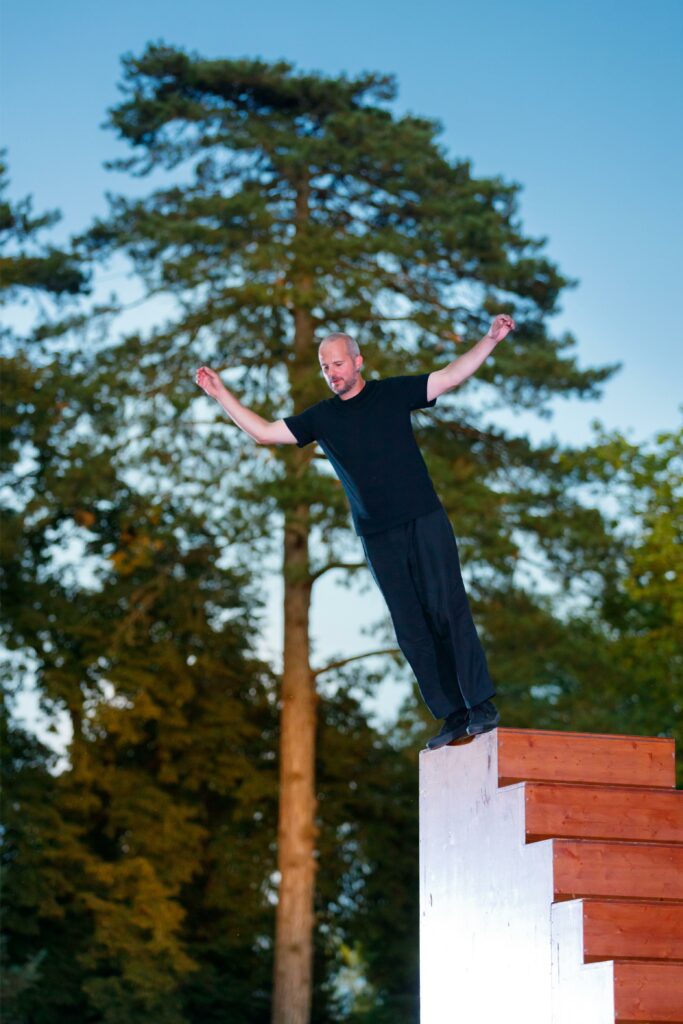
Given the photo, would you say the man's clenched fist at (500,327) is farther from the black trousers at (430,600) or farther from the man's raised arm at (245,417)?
the man's raised arm at (245,417)

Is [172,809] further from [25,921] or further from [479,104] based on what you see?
[479,104]

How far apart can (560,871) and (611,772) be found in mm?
588

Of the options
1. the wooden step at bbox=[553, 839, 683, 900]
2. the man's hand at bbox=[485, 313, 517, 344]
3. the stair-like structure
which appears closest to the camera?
the stair-like structure

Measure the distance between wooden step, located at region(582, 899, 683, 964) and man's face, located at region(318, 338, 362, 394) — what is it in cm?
178

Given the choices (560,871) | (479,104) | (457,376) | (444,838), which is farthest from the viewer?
(479,104)

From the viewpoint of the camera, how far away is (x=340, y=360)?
4816mm

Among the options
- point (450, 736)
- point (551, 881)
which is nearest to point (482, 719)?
point (450, 736)

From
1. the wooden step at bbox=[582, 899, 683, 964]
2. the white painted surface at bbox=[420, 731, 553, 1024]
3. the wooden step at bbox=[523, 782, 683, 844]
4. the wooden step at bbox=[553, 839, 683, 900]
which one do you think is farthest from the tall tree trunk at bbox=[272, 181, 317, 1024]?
the wooden step at bbox=[582, 899, 683, 964]

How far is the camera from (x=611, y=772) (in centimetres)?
488

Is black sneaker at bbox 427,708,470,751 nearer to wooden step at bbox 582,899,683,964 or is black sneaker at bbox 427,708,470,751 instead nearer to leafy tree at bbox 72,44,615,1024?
wooden step at bbox 582,899,683,964

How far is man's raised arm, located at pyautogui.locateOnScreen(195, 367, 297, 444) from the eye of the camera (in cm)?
496

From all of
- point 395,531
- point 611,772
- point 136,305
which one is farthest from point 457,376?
point 136,305

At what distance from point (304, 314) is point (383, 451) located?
1180 centimetres

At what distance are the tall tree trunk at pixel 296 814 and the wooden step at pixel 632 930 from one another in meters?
10.6
